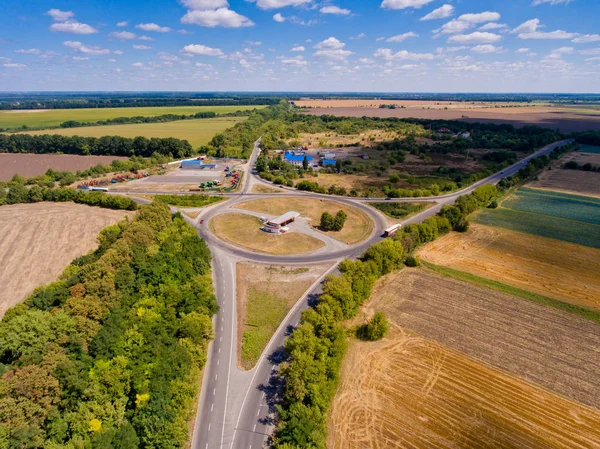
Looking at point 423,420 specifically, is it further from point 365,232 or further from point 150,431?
point 365,232

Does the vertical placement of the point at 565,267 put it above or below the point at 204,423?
above

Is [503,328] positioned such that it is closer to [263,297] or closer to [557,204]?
[263,297]

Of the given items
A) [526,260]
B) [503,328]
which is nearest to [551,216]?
[526,260]

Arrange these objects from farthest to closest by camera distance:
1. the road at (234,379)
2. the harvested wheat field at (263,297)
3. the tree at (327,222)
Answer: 1. the tree at (327,222)
2. the harvested wheat field at (263,297)
3. the road at (234,379)

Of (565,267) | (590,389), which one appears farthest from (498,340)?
(565,267)

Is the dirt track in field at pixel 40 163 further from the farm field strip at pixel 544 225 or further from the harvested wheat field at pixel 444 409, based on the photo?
the farm field strip at pixel 544 225

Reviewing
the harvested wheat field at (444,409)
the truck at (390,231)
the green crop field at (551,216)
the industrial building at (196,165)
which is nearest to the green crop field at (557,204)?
Answer: the green crop field at (551,216)
